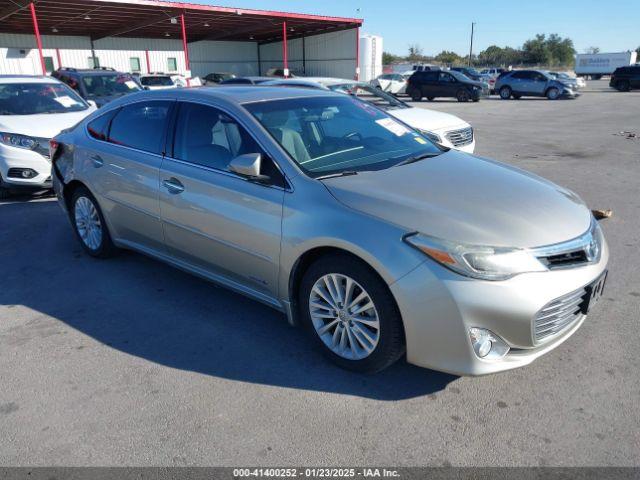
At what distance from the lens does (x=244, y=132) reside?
11.7ft

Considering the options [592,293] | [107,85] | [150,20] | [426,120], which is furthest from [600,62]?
[592,293]

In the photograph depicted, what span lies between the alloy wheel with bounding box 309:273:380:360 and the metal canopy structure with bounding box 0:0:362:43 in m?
23.3

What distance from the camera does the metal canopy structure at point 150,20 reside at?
24403 mm

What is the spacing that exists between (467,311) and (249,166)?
5.11ft

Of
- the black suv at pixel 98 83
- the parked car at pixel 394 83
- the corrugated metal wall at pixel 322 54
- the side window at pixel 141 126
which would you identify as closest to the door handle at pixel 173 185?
the side window at pixel 141 126

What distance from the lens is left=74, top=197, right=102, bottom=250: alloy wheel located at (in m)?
4.97

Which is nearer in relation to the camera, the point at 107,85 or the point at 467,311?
the point at 467,311

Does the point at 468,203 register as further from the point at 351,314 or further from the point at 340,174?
the point at 351,314

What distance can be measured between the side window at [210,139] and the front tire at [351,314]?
80cm

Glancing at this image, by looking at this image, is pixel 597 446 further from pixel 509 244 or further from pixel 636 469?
pixel 509 244

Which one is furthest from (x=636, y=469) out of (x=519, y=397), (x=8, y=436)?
(x=8, y=436)

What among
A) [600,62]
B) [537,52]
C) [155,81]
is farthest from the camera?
[537,52]

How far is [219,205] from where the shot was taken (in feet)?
11.7

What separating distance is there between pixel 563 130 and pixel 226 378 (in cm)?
1426
